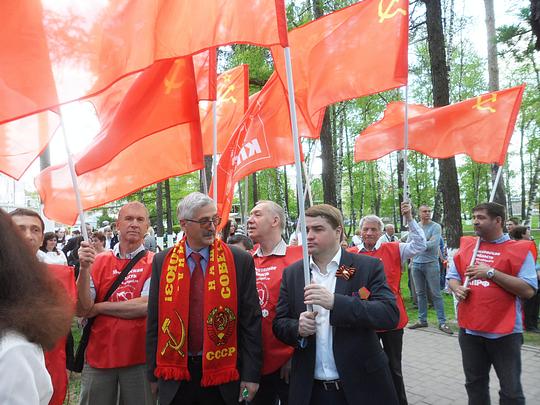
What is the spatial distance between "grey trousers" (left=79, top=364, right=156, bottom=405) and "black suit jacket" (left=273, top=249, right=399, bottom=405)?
4.08 ft

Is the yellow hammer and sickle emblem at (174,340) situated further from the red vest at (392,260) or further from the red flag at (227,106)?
the red flag at (227,106)

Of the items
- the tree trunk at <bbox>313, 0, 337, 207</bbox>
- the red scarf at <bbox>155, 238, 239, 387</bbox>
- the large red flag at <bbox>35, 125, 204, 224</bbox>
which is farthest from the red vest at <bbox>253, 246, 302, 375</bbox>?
the tree trunk at <bbox>313, 0, 337, 207</bbox>

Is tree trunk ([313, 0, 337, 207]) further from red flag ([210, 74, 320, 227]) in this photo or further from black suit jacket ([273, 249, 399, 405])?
black suit jacket ([273, 249, 399, 405])

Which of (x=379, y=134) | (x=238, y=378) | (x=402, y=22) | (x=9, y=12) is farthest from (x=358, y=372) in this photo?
(x=379, y=134)

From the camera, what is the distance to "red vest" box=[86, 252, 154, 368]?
10.6 feet

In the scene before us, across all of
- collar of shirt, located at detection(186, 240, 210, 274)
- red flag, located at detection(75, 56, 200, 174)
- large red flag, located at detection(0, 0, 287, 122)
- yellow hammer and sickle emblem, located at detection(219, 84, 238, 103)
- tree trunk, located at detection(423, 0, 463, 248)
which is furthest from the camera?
tree trunk, located at detection(423, 0, 463, 248)

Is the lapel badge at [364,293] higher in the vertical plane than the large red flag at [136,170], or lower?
lower

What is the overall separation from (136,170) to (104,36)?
183 centimetres

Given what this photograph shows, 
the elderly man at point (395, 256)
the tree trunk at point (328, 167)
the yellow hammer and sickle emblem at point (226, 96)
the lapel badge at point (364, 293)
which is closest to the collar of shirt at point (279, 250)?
the lapel badge at point (364, 293)

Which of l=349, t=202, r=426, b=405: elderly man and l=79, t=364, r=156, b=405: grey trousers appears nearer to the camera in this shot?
l=79, t=364, r=156, b=405: grey trousers

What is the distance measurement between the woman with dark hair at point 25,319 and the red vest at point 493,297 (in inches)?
137

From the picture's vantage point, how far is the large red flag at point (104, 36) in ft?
7.92

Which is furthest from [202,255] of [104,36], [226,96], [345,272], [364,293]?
[226,96]

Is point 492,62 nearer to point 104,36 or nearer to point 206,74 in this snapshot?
point 206,74
